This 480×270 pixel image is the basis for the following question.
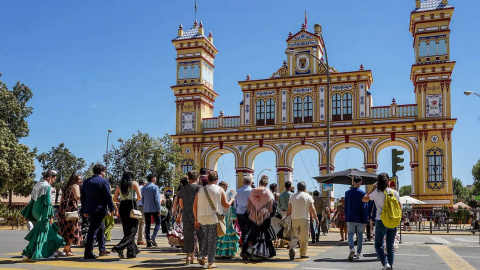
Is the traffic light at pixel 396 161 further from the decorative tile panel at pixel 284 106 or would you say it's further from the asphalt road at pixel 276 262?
the decorative tile panel at pixel 284 106

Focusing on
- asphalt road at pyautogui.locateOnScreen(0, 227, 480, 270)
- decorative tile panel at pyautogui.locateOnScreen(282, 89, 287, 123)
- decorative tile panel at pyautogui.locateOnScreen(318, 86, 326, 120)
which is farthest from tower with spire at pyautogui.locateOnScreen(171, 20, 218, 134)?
asphalt road at pyautogui.locateOnScreen(0, 227, 480, 270)

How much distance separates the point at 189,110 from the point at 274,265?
→ 36573 millimetres

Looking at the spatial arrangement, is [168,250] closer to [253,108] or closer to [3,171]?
[3,171]

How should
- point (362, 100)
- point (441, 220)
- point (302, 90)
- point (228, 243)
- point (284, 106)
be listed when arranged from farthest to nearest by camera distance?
point (284, 106)
point (302, 90)
point (362, 100)
point (441, 220)
point (228, 243)

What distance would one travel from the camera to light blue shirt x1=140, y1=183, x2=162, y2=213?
1451 cm

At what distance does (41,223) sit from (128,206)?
1.73 meters

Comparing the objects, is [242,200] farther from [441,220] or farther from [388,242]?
[441,220]

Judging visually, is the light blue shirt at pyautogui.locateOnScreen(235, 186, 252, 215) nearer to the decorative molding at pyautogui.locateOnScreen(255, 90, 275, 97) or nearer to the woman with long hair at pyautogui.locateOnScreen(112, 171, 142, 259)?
the woman with long hair at pyautogui.locateOnScreen(112, 171, 142, 259)

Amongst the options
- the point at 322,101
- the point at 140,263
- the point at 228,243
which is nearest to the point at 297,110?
the point at 322,101

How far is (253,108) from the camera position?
45188 mm

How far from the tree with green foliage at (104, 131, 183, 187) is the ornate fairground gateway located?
563 centimetres

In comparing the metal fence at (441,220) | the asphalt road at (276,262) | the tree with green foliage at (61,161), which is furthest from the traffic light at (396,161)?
the tree with green foliage at (61,161)

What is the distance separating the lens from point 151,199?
14.5 m

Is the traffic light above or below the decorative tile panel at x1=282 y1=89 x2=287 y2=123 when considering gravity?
below
